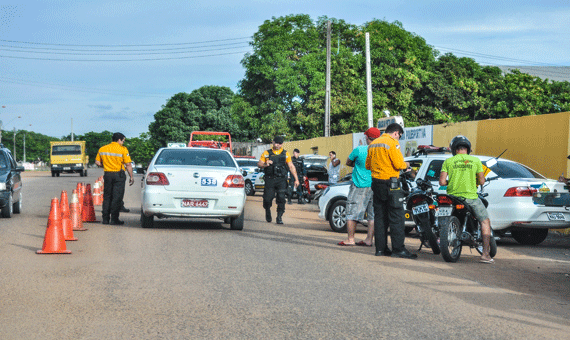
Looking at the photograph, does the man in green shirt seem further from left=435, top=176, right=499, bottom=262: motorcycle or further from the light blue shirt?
the light blue shirt

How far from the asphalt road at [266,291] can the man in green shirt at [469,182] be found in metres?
0.43

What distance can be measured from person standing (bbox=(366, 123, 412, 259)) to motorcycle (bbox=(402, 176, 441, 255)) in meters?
0.30

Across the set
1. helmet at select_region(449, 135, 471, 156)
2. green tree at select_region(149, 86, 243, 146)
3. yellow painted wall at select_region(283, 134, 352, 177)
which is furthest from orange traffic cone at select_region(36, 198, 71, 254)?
green tree at select_region(149, 86, 243, 146)

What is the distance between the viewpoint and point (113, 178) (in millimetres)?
13945

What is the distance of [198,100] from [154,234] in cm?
7516

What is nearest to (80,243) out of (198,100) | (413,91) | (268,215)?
(268,215)

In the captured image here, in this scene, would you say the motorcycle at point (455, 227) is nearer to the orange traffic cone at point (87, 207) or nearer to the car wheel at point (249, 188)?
the orange traffic cone at point (87, 207)

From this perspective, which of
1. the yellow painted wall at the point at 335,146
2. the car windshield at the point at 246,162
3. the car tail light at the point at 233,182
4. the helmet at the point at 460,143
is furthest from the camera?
the yellow painted wall at the point at 335,146

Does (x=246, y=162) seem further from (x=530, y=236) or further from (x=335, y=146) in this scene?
(x=530, y=236)

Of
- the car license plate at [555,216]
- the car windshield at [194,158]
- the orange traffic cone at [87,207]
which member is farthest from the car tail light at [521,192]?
the orange traffic cone at [87,207]

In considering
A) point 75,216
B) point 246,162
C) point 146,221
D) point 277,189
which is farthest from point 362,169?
point 246,162

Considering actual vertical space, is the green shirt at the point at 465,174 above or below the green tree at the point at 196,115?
below

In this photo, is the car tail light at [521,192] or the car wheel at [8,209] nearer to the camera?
the car tail light at [521,192]

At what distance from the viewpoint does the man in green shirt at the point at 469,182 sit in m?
9.59
